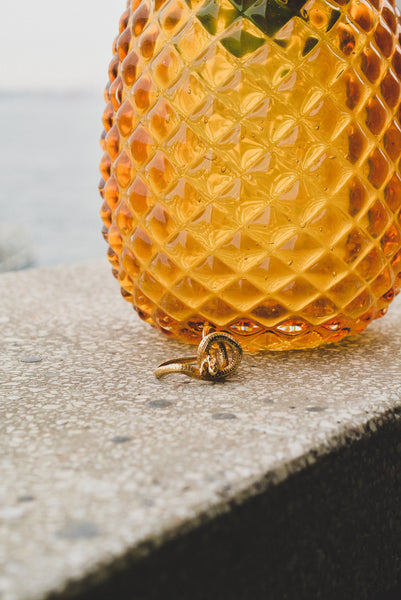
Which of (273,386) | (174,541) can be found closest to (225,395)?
(273,386)

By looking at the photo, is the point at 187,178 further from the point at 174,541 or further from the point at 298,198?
the point at 174,541

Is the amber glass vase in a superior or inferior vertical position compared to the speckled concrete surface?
superior

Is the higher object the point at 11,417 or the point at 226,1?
the point at 226,1

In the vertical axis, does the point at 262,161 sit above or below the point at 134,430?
above

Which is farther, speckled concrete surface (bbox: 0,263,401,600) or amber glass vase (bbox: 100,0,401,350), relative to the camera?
amber glass vase (bbox: 100,0,401,350)
